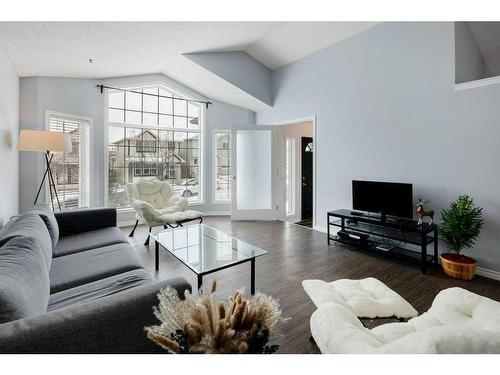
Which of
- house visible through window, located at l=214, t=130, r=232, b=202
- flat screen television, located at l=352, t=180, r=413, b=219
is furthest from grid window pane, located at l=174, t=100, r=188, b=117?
flat screen television, located at l=352, t=180, r=413, b=219

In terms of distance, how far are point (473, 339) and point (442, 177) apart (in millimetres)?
2976

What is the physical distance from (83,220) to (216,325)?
9.20ft

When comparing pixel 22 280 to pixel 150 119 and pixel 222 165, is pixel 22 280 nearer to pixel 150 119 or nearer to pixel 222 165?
pixel 150 119

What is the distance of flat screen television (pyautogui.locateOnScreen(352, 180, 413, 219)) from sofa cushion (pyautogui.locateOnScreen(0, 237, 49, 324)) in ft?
11.3

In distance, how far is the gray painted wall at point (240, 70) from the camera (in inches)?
178

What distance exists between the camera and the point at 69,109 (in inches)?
166

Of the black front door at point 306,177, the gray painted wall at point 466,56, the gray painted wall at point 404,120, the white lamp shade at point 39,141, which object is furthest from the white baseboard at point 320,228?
the white lamp shade at point 39,141

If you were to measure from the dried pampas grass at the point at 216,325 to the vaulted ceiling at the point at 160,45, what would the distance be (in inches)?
120

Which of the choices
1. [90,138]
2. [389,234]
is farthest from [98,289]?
[90,138]

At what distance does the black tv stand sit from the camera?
294 centimetres

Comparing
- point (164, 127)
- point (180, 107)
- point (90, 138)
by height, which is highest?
point (180, 107)

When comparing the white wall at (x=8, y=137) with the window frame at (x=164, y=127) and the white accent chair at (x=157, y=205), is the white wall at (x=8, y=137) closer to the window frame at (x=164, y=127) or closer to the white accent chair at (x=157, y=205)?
the window frame at (x=164, y=127)
